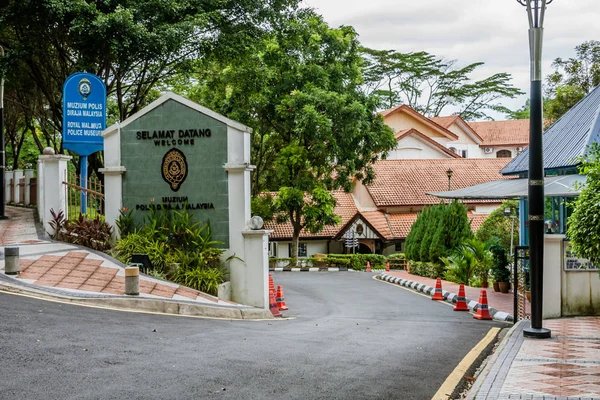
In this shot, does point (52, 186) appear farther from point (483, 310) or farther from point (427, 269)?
point (427, 269)

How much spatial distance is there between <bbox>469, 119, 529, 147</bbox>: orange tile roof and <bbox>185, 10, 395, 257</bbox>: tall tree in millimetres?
36429

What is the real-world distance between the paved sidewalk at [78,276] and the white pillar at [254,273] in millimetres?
847

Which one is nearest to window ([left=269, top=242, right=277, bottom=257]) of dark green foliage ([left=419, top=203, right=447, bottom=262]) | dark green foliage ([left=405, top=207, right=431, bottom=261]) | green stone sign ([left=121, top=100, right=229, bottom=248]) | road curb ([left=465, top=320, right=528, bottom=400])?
dark green foliage ([left=405, top=207, right=431, bottom=261])

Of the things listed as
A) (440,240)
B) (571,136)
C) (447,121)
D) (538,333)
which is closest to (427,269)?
(440,240)

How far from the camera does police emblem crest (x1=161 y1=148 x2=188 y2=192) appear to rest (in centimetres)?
1689

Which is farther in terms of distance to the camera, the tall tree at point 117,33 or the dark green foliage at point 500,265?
the tall tree at point 117,33

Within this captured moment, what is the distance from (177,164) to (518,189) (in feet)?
28.0

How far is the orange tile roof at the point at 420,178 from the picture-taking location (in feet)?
152

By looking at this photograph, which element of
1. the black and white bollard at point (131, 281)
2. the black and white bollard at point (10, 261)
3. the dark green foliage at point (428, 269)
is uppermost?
the black and white bollard at point (10, 261)

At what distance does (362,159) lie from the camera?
37.1 metres

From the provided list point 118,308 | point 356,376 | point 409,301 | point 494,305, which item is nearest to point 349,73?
point 409,301

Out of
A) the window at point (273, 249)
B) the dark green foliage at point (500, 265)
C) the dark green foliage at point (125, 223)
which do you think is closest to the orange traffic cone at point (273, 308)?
the dark green foliage at point (125, 223)

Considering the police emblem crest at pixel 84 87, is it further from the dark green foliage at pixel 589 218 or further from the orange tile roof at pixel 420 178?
the orange tile roof at pixel 420 178

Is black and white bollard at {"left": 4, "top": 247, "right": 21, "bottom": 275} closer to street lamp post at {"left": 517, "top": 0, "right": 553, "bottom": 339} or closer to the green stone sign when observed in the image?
the green stone sign
